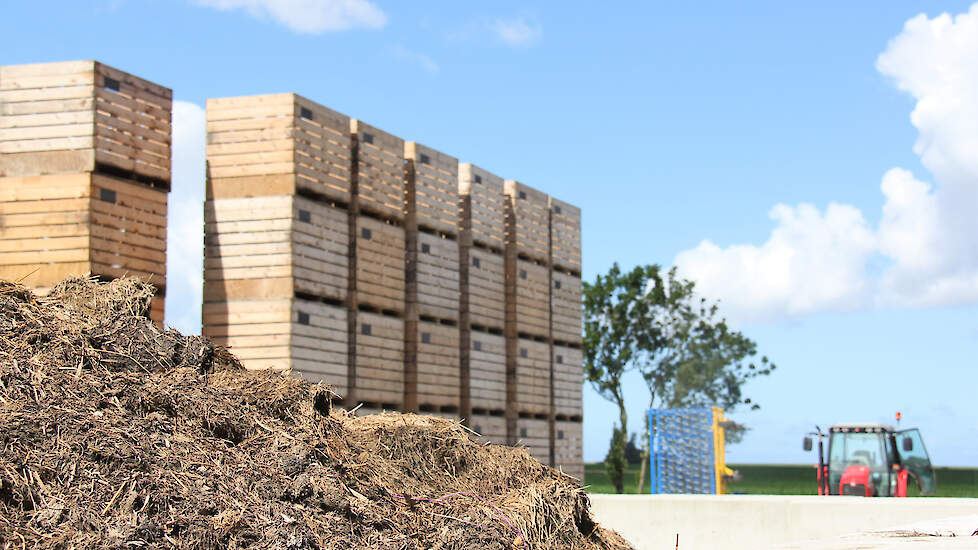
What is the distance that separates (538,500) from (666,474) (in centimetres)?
1340

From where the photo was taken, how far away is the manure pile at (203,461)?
460 centimetres

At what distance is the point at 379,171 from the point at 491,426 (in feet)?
12.5

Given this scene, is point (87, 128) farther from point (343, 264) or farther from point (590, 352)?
point (590, 352)

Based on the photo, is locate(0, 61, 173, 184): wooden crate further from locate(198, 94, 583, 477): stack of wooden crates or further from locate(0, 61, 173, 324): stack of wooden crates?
locate(198, 94, 583, 477): stack of wooden crates

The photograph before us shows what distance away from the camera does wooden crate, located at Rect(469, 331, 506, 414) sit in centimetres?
1380

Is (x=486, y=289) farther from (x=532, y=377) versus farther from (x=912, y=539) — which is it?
(x=912, y=539)

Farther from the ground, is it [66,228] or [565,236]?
[565,236]

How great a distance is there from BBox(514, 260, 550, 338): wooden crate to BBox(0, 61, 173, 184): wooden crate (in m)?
6.08

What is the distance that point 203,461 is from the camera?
194 inches

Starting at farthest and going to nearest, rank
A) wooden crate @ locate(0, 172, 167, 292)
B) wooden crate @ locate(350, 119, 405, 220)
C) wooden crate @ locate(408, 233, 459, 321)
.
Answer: wooden crate @ locate(408, 233, 459, 321) → wooden crate @ locate(350, 119, 405, 220) → wooden crate @ locate(0, 172, 167, 292)

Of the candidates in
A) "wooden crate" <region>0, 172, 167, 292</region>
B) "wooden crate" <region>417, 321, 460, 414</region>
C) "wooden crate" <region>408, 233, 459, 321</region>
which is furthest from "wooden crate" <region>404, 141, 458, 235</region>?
"wooden crate" <region>0, 172, 167, 292</region>

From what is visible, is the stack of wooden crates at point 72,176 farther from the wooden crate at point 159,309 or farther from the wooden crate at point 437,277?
the wooden crate at point 437,277

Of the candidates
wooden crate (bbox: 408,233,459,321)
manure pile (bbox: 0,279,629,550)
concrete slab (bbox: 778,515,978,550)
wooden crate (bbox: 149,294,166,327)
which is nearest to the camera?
manure pile (bbox: 0,279,629,550)

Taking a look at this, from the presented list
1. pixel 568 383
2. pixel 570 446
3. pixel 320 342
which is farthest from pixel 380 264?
pixel 570 446
